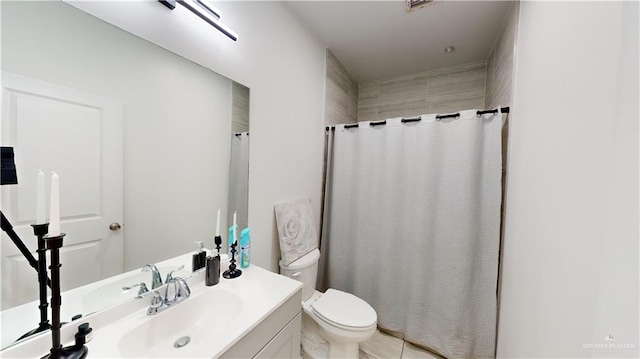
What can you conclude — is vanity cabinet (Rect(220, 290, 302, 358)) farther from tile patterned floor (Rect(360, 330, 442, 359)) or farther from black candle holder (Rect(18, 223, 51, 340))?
tile patterned floor (Rect(360, 330, 442, 359))

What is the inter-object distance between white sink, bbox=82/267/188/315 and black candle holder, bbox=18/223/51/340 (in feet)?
0.28

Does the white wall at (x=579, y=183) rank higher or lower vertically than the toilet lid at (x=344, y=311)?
higher

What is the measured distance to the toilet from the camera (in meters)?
1.24

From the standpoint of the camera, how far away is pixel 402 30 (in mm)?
1639

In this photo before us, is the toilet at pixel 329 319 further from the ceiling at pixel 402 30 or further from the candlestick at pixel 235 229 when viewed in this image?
the ceiling at pixel 402 30

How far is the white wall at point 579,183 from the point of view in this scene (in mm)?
458

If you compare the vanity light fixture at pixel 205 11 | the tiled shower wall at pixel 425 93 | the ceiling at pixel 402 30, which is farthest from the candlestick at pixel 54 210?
the tiled shower wall at pixel 425 93

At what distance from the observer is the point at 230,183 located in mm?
1169

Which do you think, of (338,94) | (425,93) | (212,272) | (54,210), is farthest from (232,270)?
(425,93)

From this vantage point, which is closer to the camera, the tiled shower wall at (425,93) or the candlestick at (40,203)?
the candlestick at (40,203)

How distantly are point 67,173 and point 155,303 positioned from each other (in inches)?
21.1

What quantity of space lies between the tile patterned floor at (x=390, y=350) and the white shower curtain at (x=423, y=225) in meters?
0.07

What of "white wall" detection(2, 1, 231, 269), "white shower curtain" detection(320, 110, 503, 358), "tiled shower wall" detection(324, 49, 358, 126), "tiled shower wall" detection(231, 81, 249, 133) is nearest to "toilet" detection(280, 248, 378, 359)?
"white shower curtain" detection(320, 110, 503, 358)

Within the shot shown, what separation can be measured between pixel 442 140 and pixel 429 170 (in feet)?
0.77
